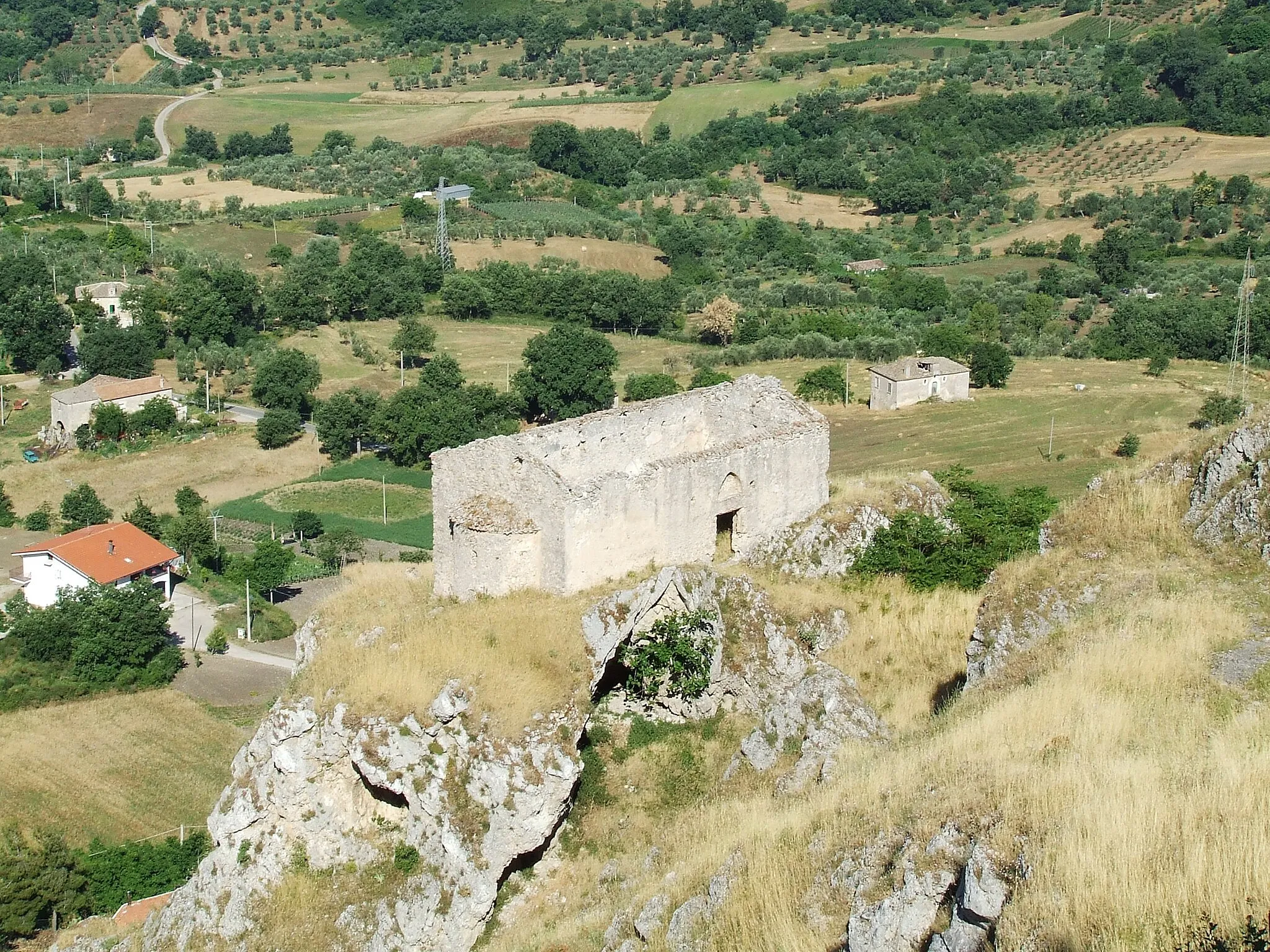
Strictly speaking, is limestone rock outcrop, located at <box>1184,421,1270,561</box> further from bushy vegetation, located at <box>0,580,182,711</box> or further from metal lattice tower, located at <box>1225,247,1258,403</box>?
metal lattice tower, located at <box>1225,247,1258,403</box>

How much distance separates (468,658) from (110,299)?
235 ft

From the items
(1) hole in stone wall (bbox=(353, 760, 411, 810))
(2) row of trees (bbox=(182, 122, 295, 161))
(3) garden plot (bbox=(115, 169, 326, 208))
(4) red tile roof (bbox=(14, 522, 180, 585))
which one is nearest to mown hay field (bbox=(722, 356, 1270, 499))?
(4) red tile roof (bbox=(14, 522, 180, 585))

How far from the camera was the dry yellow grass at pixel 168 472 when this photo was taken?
64.2m

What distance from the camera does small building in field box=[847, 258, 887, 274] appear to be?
341 feet

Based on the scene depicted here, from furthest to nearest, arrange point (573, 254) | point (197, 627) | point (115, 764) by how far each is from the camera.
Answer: point (573, 254)
point (197, 627)
point (115, 764)

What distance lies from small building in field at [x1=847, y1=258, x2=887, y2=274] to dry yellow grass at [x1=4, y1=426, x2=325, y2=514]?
48412mm

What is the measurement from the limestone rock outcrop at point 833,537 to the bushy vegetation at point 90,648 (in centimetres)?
2571

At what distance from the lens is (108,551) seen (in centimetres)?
5403

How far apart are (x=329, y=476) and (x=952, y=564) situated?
42274 millimetres

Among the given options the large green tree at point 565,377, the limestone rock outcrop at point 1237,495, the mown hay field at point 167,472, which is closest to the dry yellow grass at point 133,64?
the mown hay field at point 167,472

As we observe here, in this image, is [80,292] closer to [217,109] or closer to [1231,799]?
[217,109]

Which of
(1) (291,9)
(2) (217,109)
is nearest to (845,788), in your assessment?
(2) (217,109)

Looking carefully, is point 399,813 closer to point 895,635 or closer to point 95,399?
point 895,635

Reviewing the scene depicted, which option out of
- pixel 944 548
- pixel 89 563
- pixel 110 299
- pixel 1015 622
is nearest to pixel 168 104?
pixel 110 299
